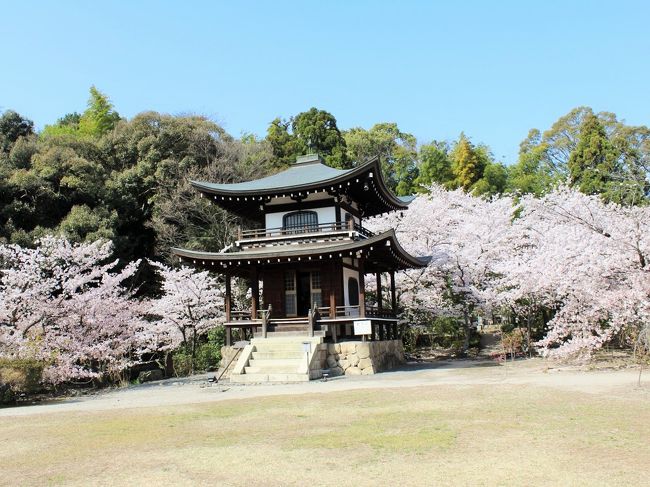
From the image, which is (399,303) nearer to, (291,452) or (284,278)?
(284,278)

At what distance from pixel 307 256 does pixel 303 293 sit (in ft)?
9.69

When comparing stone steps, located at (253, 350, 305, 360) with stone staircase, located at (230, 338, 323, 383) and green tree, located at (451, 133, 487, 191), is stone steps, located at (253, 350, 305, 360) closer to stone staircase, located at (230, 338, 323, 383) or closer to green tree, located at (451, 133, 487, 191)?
stone staircase, located at (230, 338, 323, 383)

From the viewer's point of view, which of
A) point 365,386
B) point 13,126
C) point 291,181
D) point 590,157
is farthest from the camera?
point 590,157

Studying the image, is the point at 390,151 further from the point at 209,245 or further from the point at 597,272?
the point at 597,272

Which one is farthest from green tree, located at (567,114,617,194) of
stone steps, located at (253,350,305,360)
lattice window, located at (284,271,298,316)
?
stone steps, located at (253,350,305,360)

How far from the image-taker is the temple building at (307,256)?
20859 mm

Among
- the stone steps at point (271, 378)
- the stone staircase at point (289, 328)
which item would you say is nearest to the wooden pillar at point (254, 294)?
the stone staircase at point (289, 328)

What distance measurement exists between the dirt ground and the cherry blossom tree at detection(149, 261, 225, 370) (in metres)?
11.1

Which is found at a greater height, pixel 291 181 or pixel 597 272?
pixel 291 181

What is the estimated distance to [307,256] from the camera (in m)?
20.9

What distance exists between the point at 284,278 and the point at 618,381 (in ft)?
44.9

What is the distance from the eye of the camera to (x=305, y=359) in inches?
732

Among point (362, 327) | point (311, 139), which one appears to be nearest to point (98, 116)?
point (311, 139)

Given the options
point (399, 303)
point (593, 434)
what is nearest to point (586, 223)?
point (593, 434)
